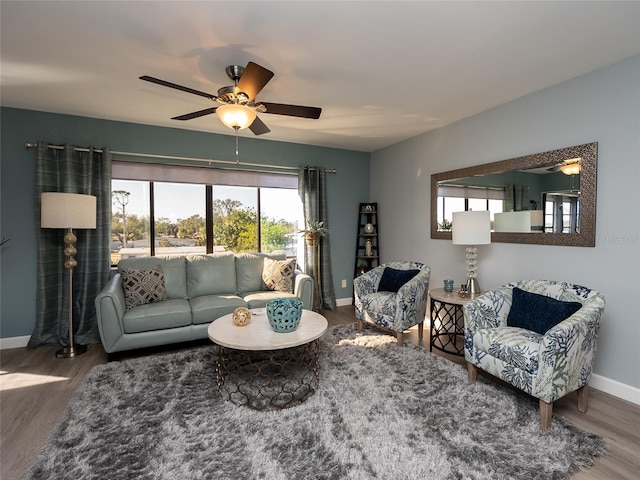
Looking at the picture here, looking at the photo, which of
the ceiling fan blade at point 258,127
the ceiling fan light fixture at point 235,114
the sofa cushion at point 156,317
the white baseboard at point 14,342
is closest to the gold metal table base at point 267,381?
the sofa cushion at point 156,317

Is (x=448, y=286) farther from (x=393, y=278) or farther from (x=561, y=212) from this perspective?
(x=561, y=212)

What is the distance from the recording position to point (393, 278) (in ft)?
12.4

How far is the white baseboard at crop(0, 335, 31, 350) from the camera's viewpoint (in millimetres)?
3414

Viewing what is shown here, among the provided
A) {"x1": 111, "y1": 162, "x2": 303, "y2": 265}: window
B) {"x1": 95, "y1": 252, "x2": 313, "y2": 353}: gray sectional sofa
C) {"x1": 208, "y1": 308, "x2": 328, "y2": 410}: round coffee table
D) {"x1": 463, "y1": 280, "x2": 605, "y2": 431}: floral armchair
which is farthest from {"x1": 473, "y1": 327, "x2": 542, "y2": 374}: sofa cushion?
{"x1": 111, "y1": 162, "x2": 303, "y2": 265}: window

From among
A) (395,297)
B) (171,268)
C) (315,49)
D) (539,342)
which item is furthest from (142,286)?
(539,342)

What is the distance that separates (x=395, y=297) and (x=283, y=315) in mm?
1463

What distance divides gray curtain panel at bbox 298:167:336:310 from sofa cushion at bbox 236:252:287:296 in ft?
2.98

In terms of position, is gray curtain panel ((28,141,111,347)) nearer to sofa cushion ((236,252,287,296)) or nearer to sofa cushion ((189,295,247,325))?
sofa cushion ((189,295,247,325))

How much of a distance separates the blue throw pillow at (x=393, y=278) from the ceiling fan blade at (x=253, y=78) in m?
2.47

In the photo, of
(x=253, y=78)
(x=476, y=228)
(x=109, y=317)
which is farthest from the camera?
(x=476, y=228)

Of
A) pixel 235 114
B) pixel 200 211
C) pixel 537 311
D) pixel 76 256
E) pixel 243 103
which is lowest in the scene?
pixel 537 311

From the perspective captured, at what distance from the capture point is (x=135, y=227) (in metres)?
4.04

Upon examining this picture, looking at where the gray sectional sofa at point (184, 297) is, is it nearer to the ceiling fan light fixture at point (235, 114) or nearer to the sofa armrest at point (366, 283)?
the sofa armrest at point (366, 283)

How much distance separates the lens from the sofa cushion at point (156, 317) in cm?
302
